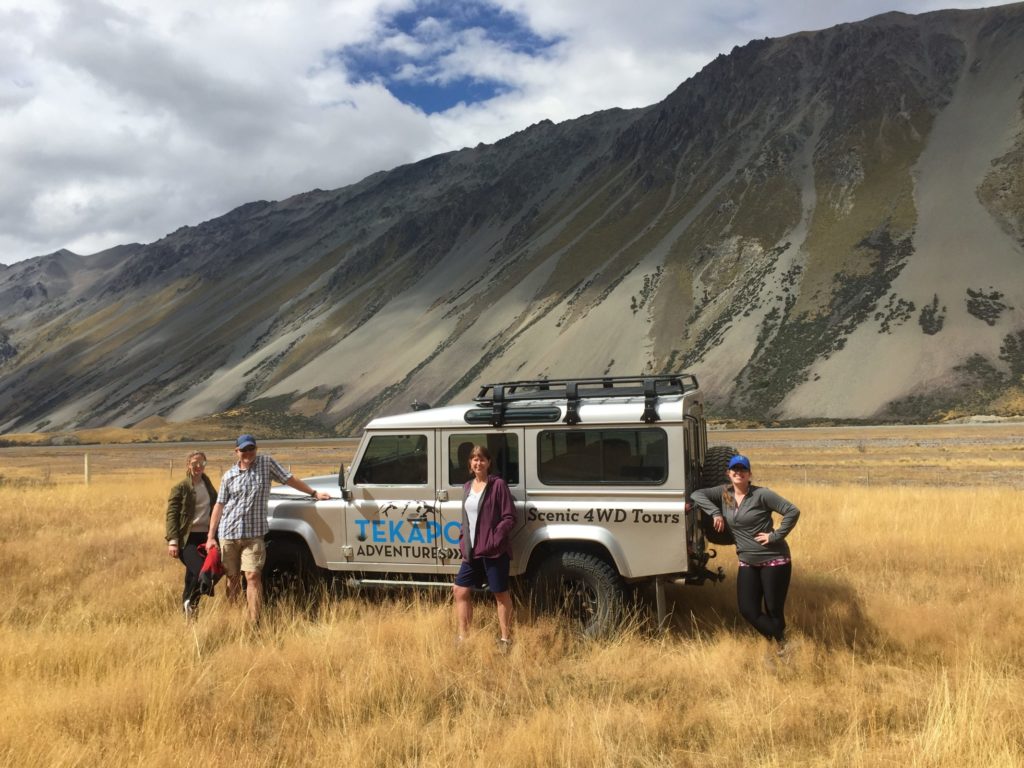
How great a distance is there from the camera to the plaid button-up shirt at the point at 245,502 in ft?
21.4

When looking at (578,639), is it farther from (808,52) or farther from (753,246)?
(808,52)

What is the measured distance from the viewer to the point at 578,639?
6012 millimetres

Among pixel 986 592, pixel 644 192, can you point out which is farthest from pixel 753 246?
pixel 986 592

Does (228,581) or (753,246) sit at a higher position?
(753,246)

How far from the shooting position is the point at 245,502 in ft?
21.6

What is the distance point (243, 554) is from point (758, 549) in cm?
462

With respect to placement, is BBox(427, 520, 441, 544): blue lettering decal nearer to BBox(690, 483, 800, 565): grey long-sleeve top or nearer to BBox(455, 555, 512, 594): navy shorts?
BBox(455, 555, 512, 594): navy shorts

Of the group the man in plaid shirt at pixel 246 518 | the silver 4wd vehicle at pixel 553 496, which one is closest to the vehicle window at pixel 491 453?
the silver 4wd vehicle at pixel 553 496

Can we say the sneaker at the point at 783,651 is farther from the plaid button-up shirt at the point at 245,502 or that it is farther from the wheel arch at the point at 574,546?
the plaid button-up shirt at the point at 245,502

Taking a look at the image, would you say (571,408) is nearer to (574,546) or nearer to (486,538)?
(574,546)

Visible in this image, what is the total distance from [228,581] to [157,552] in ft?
13.9

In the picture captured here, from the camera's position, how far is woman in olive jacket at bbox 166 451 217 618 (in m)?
6.98

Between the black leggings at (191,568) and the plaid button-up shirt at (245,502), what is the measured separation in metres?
0.68

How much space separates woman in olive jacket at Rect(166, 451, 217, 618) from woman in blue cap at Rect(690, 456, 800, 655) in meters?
4.94
